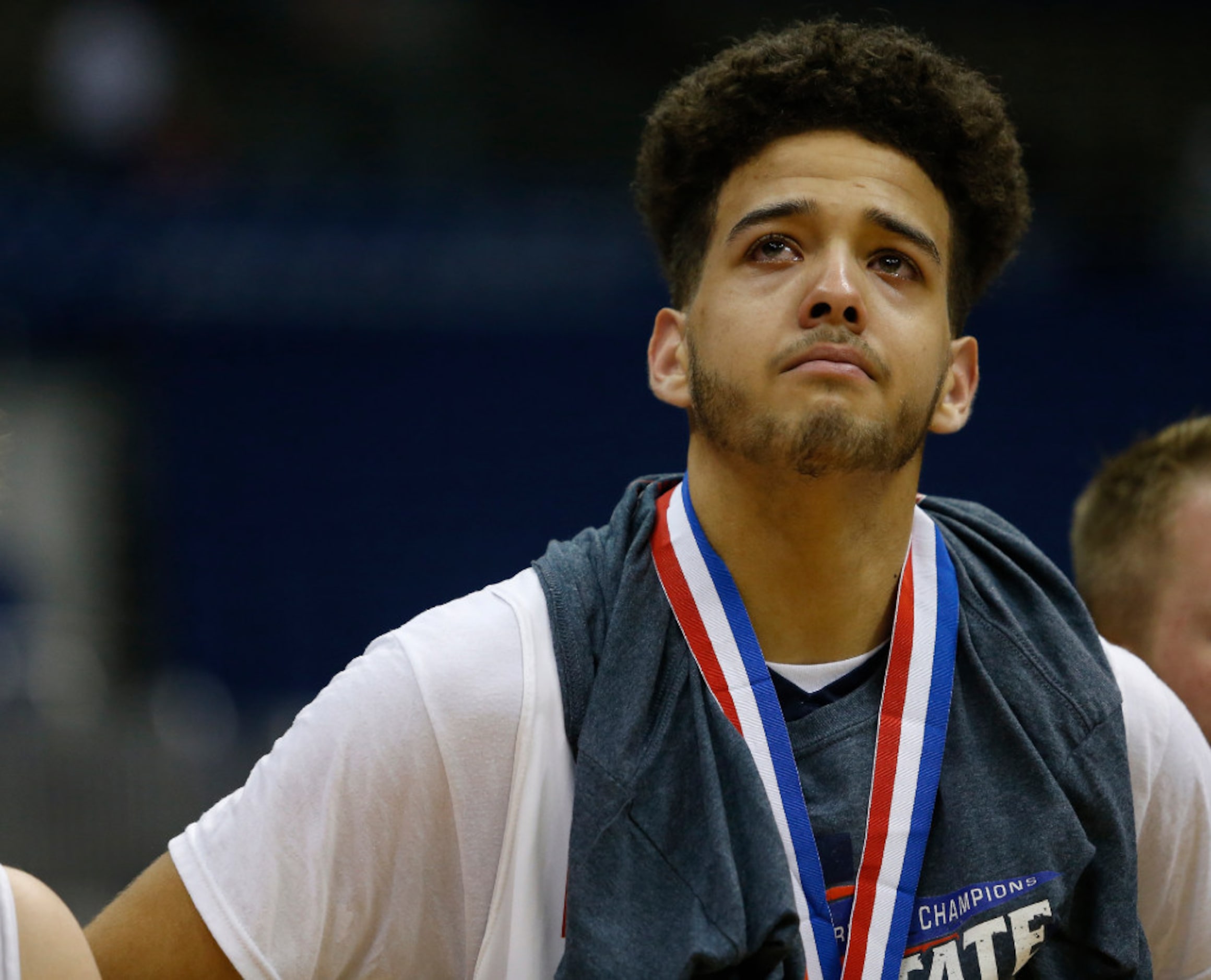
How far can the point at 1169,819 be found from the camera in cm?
301

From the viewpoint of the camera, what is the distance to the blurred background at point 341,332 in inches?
456

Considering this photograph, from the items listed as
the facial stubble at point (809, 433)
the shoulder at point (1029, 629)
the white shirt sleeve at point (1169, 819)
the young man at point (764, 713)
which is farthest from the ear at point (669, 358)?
the white shirt sleeve at point (1169, 819)

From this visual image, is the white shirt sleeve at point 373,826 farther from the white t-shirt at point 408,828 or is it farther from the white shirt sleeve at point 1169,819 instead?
the white shirt sleeve at point 1169,819

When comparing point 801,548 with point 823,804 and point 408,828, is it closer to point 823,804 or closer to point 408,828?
point 823,804

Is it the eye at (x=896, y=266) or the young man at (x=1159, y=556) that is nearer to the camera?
the eye at (x=896, y=266)

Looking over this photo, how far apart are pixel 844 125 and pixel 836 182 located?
6.2 inches

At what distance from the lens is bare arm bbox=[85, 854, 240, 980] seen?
263 centimetres

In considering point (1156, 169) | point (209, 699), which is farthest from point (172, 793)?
point (1156, 169)

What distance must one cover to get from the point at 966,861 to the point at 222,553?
9.96 m

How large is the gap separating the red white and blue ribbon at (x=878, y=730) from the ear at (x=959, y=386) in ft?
1.14

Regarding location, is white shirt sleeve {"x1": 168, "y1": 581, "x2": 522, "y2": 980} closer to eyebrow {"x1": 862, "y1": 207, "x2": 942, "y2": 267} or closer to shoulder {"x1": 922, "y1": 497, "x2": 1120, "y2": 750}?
shoulder {"x1": 922, "y1": 497, "x2": 1120, "y2": 750}

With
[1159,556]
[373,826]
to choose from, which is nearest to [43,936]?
[373,826]

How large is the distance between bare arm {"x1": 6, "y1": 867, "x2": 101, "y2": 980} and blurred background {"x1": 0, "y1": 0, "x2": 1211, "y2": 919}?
915 centimetres

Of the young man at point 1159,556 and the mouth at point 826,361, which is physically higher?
the mouth at point 826,361
